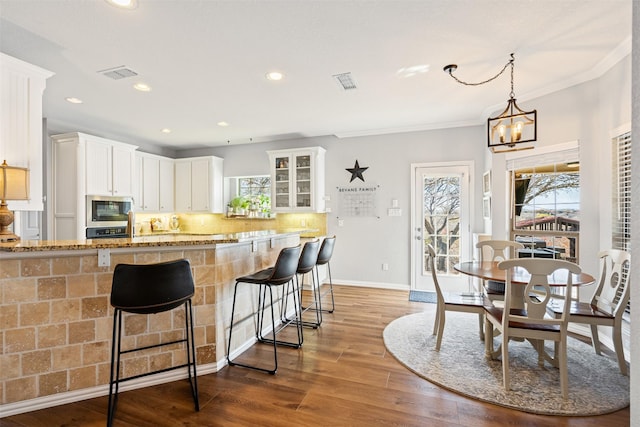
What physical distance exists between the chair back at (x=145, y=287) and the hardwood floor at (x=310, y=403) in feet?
2.37

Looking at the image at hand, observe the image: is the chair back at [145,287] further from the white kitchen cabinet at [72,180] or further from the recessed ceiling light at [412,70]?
the white kitchen cabinet at [72,180]

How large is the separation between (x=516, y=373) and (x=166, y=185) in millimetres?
5861

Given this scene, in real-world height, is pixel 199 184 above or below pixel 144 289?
above

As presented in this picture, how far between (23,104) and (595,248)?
516 centimetres

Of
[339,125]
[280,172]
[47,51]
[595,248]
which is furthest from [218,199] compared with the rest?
[595,248]

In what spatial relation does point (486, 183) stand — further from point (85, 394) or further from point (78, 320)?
point (85, 394)

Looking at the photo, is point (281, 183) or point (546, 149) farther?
point (281, 183)

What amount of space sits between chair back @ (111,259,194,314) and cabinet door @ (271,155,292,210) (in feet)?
11.4

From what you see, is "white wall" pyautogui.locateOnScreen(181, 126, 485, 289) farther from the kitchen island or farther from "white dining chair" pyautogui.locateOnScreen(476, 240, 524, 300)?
the kitchen island

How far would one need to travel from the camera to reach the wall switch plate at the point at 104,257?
6.82ft

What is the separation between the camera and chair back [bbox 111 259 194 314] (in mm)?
1802

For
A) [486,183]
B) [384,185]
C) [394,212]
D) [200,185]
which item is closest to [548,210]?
[486,183]

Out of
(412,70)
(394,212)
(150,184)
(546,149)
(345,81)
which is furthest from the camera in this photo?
(150,184)

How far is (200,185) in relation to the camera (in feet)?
19.2
